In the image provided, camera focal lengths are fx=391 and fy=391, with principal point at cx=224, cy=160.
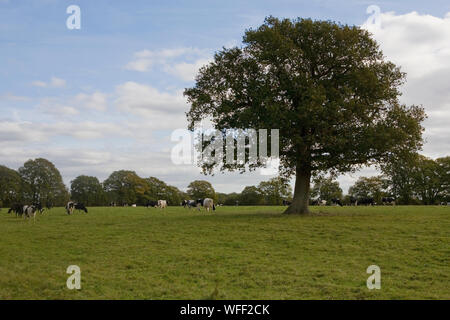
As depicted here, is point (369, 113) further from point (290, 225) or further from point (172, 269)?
point (172, 269)

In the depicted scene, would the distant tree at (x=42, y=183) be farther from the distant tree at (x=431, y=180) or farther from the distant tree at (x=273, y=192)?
the distant tree at (x=431, y=180)

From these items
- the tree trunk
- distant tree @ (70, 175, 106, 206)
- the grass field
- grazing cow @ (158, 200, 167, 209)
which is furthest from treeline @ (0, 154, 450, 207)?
the grass field

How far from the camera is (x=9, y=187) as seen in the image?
297 feet

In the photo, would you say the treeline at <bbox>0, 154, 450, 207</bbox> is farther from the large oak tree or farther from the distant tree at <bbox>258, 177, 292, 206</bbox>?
the large oak tree

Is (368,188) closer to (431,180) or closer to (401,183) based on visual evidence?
(401,183)

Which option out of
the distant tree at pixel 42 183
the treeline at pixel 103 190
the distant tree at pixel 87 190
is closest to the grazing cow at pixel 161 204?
the treeline at pixel 103 190

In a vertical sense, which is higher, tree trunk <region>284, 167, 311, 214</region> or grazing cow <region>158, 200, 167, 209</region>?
tree trunk <region>284, 167, 311, 214</region>

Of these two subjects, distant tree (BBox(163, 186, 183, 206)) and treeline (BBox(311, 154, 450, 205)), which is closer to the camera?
treeline (BBox(311, 154, 450, 205))

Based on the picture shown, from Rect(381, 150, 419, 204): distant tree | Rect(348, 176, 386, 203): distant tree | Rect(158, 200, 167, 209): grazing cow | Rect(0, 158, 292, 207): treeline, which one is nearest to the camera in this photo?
Rect(158, 200, 167, 209): grazing cow

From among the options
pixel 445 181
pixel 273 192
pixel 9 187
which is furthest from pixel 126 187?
pixel 445 181

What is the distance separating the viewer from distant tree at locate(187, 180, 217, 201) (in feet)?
437

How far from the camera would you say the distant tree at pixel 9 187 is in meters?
89.4

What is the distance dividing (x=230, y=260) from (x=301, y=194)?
20816 mm

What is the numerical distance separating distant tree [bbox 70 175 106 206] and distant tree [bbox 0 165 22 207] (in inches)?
1041
